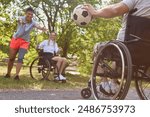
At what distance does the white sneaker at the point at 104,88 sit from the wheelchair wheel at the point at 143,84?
466mm

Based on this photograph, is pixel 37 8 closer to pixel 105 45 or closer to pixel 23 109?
pixel 105 45

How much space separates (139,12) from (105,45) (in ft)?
2.01

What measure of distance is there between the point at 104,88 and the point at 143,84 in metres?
0.78

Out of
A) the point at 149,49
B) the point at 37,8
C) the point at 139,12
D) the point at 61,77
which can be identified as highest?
the point at 37,8

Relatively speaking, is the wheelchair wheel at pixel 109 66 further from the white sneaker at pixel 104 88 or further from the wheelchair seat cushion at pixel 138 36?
→ the wheelchair seat cushion at pixel 138 36

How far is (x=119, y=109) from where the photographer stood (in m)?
4.13

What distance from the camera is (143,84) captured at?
6.46 meters

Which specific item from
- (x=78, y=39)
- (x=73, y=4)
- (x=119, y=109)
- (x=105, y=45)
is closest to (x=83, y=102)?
(x=119, y=109)

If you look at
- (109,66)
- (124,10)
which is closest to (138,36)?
(124,10)

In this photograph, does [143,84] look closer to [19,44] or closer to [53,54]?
[19,44]

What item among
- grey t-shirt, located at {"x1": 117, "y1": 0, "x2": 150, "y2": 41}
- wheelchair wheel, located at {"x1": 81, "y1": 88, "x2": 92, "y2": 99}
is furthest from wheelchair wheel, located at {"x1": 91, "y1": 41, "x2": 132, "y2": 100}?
wheelchair wheel, located at {"x1": 81, "y1": 88, "x2": 92, "y2": 99}

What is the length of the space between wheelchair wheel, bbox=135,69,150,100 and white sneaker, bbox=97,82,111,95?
1.53ft

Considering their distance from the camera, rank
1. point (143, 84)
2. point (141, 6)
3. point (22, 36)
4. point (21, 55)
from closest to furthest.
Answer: point (141, 6) → point (143, 84) → point (21, 55) → point (22, 36)

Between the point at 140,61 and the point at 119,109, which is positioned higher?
the point at 140,61
